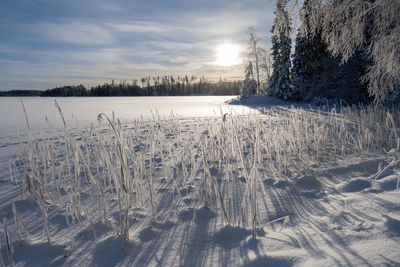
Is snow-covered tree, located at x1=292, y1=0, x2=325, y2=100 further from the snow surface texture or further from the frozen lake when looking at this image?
the snow surface texture

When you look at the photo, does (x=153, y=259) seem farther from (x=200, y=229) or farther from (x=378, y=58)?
(x=378, y=58)

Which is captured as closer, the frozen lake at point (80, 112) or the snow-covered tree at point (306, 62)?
the frozen lake at point (80, 112)

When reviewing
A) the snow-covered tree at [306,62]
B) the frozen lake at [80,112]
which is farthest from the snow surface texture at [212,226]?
the snow-covered tree at [306,62]

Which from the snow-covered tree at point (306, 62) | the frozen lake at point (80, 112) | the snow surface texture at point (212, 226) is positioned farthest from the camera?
the snow-covered tree at point (306, 62)

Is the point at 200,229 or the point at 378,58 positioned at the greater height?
the point at 378,58

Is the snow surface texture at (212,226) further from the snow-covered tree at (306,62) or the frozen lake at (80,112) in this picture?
the snow-covered tree at (306,62)

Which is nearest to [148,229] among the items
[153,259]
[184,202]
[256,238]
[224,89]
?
[153,259]

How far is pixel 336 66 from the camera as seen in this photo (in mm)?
13750

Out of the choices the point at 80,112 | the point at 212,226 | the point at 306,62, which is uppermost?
the point at 306,62

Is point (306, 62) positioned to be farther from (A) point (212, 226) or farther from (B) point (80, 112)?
(A) point (212, 226)

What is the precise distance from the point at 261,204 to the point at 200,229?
0.76m

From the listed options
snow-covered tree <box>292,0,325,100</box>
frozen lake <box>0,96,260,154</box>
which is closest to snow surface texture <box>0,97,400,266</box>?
frozen lake <box>0,96,260,154</box>

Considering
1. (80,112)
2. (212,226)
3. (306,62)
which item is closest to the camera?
(212,226)

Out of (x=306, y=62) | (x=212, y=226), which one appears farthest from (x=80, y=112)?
(x=306, y=62)
